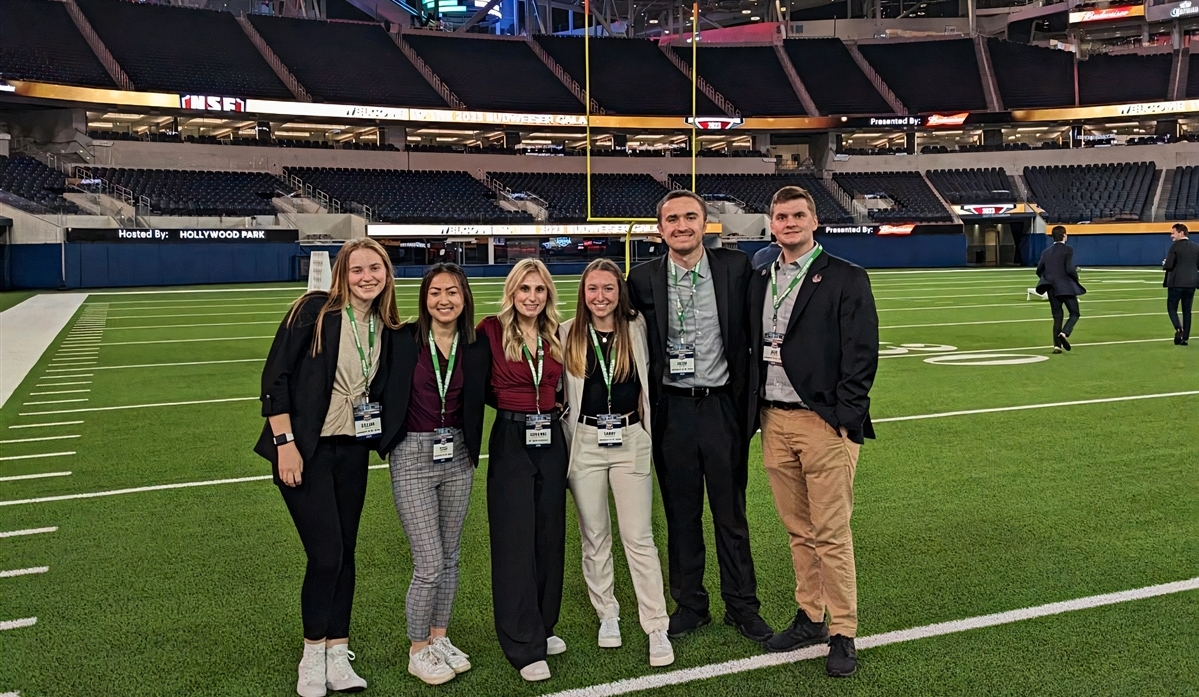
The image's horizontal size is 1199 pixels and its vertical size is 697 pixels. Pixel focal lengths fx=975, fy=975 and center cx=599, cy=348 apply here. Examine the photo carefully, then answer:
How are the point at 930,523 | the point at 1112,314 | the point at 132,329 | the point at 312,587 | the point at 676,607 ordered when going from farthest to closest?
the point at 1112,314, the point at 132,329, the point at 930,523, the point at 676,607, the point at 312,587

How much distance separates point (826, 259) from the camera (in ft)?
12.9

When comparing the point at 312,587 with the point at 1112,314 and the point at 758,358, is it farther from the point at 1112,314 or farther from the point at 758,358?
the point at 1112,314

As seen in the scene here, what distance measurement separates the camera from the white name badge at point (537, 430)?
3.84 metres

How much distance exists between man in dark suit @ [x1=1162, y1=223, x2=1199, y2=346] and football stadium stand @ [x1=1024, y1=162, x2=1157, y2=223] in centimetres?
3227

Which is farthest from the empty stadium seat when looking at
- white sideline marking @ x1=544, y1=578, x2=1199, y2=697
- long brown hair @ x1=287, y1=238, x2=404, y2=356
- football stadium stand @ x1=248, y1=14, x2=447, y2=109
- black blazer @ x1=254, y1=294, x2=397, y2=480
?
white sideline marking @ x1=544, y1=578, x2=1199, y2=697

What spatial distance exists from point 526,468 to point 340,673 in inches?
40.5

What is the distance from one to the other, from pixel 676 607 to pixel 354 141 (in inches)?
1853

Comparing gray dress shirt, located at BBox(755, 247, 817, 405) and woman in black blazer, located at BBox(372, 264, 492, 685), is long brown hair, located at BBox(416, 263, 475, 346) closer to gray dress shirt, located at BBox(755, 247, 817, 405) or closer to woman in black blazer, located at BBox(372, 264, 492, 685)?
woman in black blazer, located at BBox(372, 264, 492, 685)

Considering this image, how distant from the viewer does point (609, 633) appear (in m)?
4.03

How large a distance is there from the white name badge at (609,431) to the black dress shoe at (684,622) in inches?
32.7

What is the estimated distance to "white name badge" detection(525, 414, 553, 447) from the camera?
3842 millimetres

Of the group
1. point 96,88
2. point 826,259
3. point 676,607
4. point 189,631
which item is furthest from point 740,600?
point 96,88

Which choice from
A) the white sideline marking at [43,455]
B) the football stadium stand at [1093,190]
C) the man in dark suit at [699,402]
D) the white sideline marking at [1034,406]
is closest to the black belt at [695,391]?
the man in dark suit at [699,402]

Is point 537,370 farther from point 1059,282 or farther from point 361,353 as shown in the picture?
point 1059,282
